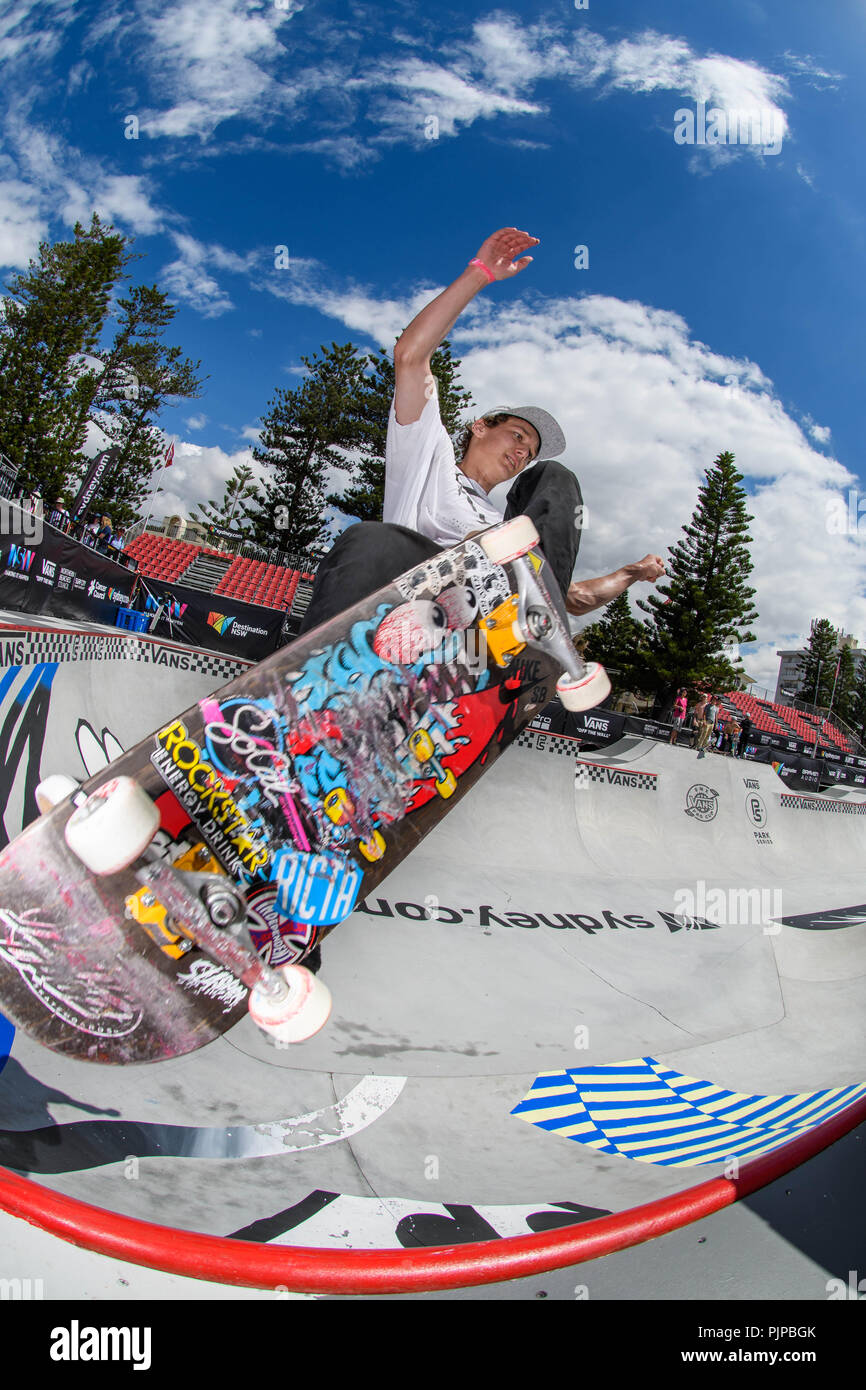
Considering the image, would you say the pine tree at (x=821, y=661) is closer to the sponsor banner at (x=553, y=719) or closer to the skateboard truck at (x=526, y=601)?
the sponsor banner at (x=553, y=719)

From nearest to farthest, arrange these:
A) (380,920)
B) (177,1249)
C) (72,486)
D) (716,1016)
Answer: (177,1249) → (716,1016) → (380,920) → (72,486)

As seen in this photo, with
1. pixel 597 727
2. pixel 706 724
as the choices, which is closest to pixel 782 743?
Result: pixel 706 724

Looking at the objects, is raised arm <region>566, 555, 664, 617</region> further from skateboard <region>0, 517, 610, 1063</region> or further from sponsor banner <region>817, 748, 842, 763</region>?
sponsor banner <region>817, 748, 842, 763</region>

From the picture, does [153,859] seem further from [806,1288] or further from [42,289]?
[42,289]

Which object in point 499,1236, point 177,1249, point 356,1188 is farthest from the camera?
point 356,1188

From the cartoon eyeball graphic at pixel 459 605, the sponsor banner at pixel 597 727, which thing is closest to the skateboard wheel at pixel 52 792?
the cartoon eyeball graphic at pixel 459 605

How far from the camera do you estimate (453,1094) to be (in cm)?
247

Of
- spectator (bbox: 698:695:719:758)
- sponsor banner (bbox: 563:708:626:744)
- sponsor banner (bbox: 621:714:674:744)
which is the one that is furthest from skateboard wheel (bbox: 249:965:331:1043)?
spectator (bbox: 698:695:719:758)

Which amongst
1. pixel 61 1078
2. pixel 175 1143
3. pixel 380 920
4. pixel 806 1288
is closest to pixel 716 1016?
pixel 380 920

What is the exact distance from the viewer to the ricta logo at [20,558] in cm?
1041

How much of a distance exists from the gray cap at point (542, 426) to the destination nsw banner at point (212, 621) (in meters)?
12.6

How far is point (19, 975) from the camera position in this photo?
1982 mm

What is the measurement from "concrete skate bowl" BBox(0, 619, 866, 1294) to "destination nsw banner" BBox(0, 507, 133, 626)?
623 centimetres

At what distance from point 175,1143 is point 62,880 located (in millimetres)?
824
